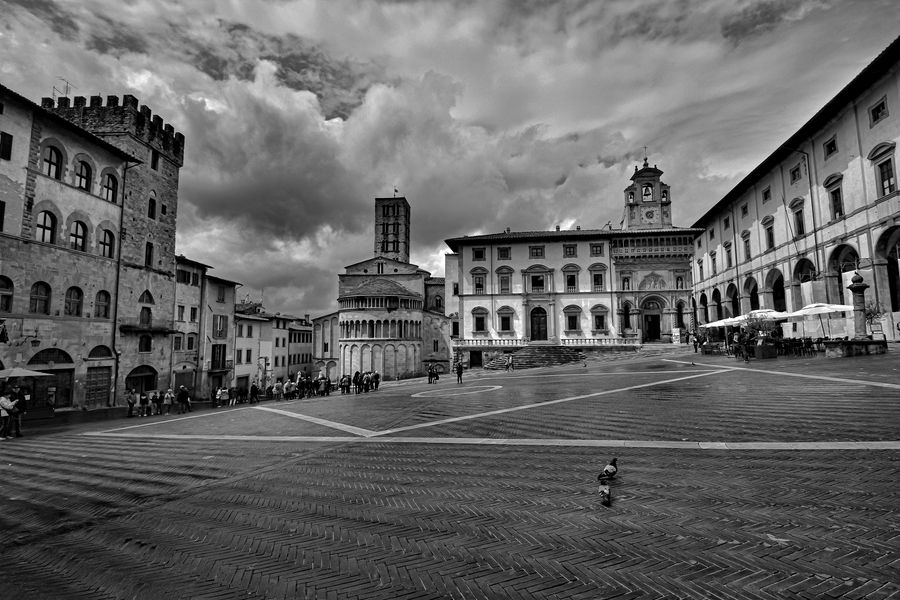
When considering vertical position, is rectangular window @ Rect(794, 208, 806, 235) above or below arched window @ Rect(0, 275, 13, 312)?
above

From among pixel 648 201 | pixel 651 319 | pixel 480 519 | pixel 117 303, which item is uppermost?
pixel 648 201

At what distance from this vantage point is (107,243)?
2975cm

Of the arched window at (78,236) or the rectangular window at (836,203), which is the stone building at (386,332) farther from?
the rectangular window at (836,203)

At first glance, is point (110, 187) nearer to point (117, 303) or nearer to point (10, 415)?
point (117, 303)

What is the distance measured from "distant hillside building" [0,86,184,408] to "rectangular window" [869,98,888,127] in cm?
4704

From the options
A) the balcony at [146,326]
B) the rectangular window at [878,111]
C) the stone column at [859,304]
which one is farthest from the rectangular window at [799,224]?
the balcony at [146,326]

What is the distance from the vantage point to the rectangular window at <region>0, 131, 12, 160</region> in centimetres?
2309

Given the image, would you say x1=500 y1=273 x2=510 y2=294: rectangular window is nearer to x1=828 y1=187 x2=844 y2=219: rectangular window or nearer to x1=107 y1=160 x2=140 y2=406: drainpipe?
x1=828 y1=187 x2=844 y2=219: rectangular window

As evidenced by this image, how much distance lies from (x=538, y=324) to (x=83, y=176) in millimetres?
43052

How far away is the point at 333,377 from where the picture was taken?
68.9m

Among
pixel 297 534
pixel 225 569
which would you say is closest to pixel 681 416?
pixel 297 534

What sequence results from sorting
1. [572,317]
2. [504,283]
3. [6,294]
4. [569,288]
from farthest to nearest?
[504,283] < [569,288] < [572,317] < [6,294]

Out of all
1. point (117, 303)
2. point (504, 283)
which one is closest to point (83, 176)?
point (117, 303)

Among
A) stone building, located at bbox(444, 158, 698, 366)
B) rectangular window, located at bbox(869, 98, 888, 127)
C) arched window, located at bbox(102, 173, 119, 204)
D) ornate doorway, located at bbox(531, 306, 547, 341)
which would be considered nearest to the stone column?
rectangular window, located at bbox(869, 98, 888, 127)
